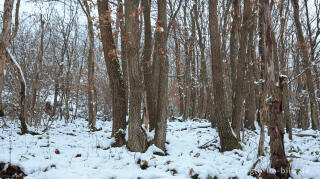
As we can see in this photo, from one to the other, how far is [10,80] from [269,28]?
12.6 metres

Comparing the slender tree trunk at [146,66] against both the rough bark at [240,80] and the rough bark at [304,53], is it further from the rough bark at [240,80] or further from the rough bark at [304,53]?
the rough bark at [304,53]

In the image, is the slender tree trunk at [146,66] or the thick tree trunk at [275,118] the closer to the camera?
the thick tree trunk at [275,118]

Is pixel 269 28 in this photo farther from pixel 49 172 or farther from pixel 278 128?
pixel 49 172

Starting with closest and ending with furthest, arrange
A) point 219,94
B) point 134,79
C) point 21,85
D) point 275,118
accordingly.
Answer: point 275,118
point 134,79
point 219,94
point 21,85

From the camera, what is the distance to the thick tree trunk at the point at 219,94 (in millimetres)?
5938

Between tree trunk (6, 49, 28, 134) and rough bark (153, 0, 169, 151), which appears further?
tree trunk (6, 49, 28, 134)

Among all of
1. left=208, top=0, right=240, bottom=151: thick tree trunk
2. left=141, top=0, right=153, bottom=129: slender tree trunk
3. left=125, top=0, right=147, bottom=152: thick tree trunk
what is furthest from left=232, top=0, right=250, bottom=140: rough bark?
left=125, top=0, right=147, bottom=152: thick tree trunk

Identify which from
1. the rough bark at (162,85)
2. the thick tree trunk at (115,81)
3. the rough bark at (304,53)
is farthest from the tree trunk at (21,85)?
the rough bark at (304,53)

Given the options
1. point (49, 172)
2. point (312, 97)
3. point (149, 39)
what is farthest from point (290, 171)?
point (312, 97)

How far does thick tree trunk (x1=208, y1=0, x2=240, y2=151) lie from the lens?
19.5ft

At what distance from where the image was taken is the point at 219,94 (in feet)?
20.6

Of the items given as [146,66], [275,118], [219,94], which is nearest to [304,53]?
[219,94]

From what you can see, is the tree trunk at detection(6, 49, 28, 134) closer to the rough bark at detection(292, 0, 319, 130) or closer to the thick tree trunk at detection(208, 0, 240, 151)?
the thick tree trunk at detection(208, 0, 240, 151)

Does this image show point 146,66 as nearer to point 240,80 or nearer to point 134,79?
point 134,79
